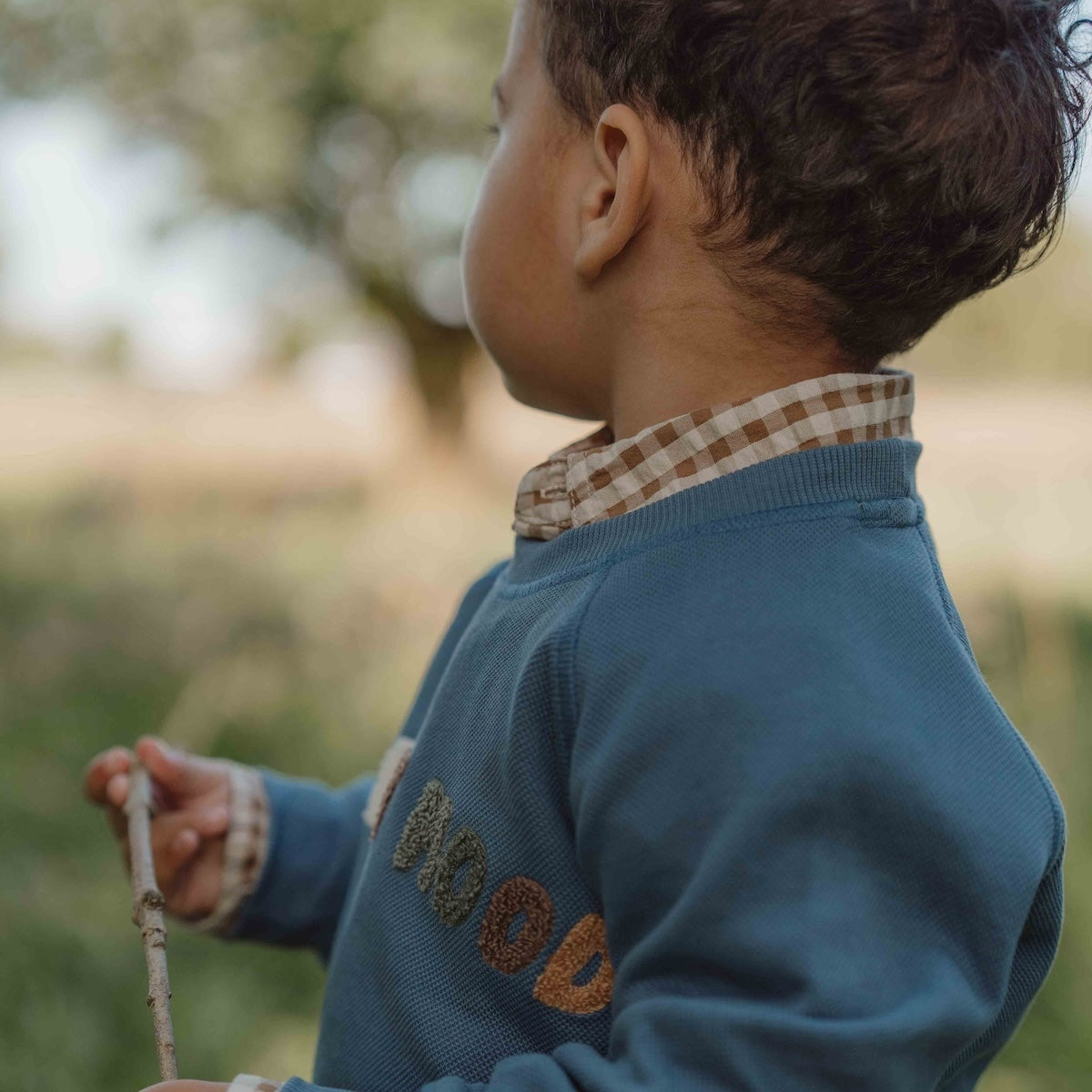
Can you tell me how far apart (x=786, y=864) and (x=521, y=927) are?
0.69ft

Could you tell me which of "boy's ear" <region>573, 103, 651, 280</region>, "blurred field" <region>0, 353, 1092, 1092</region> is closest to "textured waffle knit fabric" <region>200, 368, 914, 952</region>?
"boy's ear" <region>573, 103, 651, 280</region>

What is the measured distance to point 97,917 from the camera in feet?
7.36

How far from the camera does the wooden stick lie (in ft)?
2.67

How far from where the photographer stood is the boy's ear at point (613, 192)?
86cm

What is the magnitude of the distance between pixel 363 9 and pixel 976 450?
12.8 feet


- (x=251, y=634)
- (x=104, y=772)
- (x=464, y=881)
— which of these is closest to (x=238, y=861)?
(x=104, y=772)

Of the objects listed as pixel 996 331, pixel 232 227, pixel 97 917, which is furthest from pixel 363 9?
pixel 97 917

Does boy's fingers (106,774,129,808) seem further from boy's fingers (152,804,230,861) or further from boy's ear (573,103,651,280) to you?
boy's ear (573,103,651,280)

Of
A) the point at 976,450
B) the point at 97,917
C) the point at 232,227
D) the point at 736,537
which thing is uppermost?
the point at 232,227

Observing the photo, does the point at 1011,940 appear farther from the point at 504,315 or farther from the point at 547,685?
the point at 504,315

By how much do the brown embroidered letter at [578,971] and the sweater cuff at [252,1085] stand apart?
0.58 feet

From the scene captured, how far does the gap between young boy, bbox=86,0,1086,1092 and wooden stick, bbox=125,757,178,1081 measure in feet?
0.14

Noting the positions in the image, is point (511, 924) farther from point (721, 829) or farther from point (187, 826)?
point (187, 826)

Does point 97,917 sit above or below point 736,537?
below
